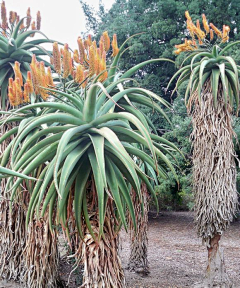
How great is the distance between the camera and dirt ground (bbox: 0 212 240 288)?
561 centimetres

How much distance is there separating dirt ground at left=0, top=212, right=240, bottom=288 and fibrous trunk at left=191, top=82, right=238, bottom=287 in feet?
4.28

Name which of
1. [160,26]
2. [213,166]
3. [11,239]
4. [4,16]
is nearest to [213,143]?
[213,166]

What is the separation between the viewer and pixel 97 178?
218 cm

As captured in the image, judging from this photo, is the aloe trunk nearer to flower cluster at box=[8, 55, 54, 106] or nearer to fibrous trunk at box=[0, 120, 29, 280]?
flower cluster at box=[8, 55, 54, 106]

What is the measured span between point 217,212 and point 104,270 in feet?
8.74

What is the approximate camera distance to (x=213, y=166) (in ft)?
15.2

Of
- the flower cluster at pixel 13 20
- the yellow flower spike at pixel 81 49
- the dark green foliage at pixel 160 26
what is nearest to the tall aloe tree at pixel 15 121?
the flower cluster at pixel 13 20

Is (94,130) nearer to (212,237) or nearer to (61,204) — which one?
(61,204)

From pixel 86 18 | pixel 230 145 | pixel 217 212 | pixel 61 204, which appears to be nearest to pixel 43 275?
pixel 61 204

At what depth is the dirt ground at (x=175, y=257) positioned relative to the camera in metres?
5.61

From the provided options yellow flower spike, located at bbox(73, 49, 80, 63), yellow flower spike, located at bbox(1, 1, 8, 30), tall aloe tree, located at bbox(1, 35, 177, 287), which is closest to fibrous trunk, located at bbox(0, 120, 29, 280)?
yellow flower spike, located at bbox(1, 1, 8, 30)

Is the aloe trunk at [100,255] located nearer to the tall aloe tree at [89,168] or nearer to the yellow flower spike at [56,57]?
the tall aloe tree at [89,168]

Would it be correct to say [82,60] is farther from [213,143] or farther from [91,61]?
[213,143]

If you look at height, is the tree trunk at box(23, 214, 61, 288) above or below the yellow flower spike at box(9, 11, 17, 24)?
below
